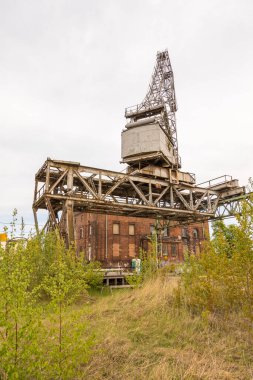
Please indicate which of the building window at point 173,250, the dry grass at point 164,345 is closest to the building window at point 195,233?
the building window at point 173,250

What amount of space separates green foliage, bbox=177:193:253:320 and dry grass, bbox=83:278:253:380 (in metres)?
0.42

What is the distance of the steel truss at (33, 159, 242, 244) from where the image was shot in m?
13.7

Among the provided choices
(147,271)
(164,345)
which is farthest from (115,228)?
(164,345)

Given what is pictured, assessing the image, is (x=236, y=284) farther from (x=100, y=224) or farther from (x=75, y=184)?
(x=100, y=224)

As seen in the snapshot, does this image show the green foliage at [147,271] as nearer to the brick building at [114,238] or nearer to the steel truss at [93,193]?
the steel truss at [93,193]

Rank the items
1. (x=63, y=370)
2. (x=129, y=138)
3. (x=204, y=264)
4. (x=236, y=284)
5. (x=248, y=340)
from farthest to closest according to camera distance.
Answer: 1. (x=129, y=138)
2. (x=204, y=264)
3. (x=236, y=284)
4. (x=248, y=340)
5. (x=63, y=370)

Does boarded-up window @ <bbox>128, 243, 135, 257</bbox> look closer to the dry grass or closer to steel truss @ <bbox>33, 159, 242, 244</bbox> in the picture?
steel truss @ <bbox>33, 159, 242, 244</bbox>

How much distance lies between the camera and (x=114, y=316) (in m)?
7.07

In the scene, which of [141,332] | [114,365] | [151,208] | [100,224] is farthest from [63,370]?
[100,224]

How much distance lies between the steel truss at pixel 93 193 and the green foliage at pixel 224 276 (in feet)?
23.0

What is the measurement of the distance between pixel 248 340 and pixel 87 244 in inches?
962

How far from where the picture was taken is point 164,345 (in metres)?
5.43

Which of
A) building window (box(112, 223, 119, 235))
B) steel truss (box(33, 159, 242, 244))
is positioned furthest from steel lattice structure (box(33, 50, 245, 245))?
building window (box(112, 223, 119, 235))

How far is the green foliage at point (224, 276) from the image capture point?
560 cm
